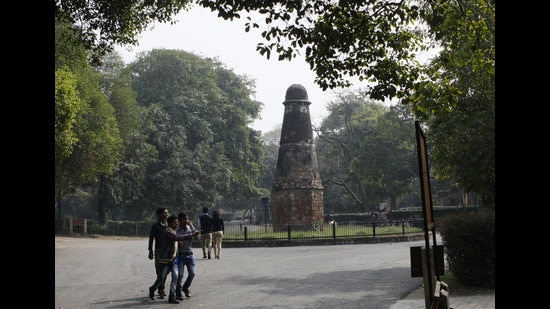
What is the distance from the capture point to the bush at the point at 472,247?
37.7ft

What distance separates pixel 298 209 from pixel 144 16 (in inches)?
932

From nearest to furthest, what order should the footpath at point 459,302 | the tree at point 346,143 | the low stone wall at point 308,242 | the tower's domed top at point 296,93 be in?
1. the footpath at point 459,302
2. the low stone wall at point 308,242
3. the tower's domed top at point 296,93
4. the tree at point 346,143

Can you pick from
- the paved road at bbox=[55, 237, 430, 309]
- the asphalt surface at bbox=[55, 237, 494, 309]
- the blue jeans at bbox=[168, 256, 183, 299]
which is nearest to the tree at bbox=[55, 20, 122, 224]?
the paved road at bbox=[55, 237, 430, 309]

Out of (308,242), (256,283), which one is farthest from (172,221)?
(308,242)

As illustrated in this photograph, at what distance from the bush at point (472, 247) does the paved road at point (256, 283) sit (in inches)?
49.9

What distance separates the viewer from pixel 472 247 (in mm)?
11641

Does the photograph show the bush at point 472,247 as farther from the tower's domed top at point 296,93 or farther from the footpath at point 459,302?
the tower's domed top at point 296,93

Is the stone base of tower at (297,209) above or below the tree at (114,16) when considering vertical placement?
below

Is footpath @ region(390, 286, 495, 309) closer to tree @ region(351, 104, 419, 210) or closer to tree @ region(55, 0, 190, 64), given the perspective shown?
tree @ region(55, 0, 190, 64)

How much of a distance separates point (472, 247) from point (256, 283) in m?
4.80

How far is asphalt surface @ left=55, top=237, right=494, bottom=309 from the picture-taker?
1081 centimetres

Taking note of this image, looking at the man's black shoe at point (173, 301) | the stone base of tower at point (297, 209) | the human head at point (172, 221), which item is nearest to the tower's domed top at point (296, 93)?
the stone base of tower at point (297, 209)

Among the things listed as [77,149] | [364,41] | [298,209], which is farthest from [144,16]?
[77,149]
